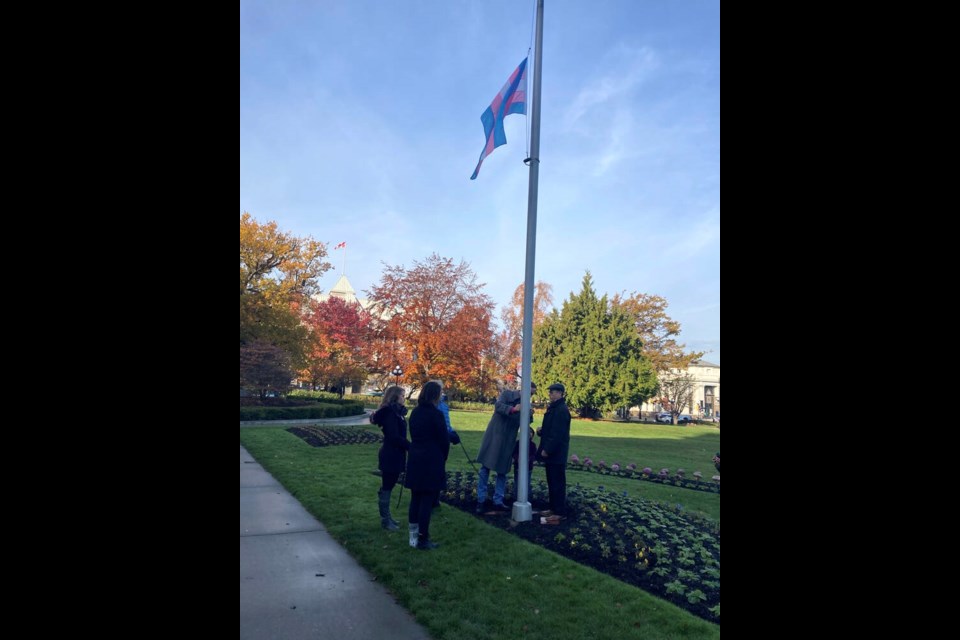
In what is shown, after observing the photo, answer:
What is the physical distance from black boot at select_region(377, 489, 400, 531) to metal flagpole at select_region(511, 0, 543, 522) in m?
1.53

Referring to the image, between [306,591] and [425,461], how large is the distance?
5.26 ft

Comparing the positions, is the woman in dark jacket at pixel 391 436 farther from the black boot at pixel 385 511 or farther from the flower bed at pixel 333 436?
the flower bed at pixel 333 436

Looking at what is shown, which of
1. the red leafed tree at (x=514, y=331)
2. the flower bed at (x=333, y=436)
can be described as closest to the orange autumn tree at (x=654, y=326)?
the red leafed tree at (x=514, y=331)

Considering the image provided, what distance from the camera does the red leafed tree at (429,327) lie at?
2262 cm

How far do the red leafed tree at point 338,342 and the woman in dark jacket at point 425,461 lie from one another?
1835 centimetres

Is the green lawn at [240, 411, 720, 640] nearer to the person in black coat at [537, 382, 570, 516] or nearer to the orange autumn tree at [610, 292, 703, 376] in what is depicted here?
the person in black coat at [537, 382, 570, 516]

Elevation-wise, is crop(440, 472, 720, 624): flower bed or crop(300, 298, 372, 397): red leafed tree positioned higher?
crop(300, 298, 372, 397): red leafed tree

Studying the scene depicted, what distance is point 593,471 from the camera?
37.7ft

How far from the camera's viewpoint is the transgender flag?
7941 mm

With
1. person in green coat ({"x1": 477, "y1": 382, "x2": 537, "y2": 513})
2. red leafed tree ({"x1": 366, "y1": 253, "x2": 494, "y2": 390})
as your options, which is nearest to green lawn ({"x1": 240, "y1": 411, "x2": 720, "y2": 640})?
person in green coat ({"x1": 477, "y1": 382, "x2": 537, "y2": 513})

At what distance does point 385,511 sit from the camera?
20.9 feet

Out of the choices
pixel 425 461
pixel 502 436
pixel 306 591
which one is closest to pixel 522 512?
pixel 502 436
